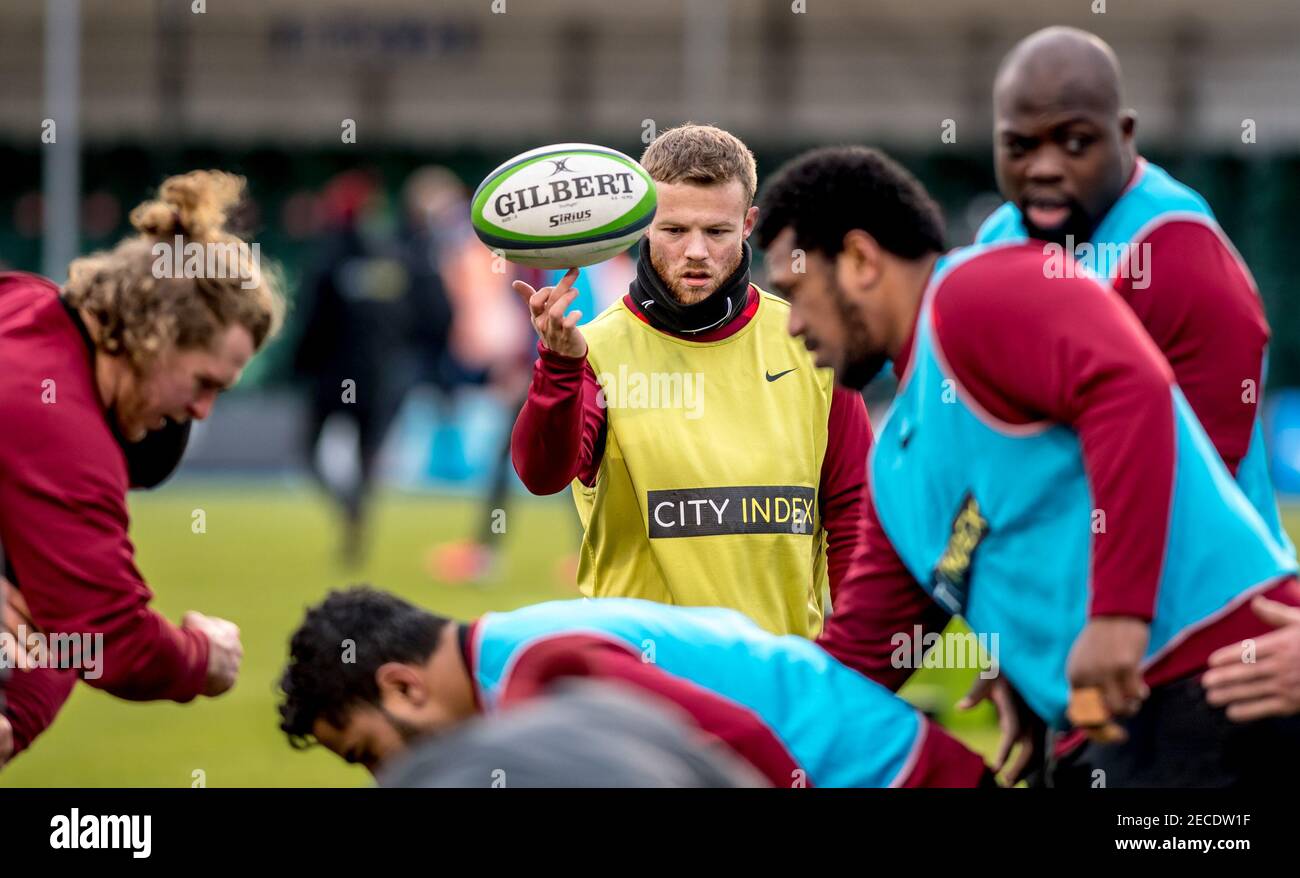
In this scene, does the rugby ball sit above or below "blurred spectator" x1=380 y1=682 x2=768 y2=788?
above

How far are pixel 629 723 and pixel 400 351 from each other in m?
12.2

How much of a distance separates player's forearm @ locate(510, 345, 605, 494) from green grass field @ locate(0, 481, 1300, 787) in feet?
9.04

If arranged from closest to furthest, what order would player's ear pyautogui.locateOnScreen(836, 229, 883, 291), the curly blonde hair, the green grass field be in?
player's ear pyautogui.locateOnScreen(836, 229, 883, 291) → the curly blonde hair → the green grass field

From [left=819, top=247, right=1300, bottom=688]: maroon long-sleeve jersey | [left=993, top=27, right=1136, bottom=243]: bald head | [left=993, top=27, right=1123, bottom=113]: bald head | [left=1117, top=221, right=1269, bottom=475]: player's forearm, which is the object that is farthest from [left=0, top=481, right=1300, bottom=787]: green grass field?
[left=819, top=247, right=1300, bottom=688]: maroon long-sleeve jersey

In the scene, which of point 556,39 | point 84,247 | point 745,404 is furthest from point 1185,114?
point 745,404

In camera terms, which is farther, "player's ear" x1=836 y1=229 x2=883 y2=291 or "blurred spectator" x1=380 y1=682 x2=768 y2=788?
"player's ear" x1=836 y1=229 x2=883 y2=291

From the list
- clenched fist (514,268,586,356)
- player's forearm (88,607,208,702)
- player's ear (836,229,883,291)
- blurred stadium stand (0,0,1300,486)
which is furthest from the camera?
blurred stadium stand (0,0,1300,486)

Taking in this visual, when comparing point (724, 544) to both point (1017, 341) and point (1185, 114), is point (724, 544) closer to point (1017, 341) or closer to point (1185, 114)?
point (1017, 341)

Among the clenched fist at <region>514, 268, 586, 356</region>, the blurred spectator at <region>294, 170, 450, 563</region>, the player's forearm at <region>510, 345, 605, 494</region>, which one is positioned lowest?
the blurred spectator at <region>294, 170, 450, 563</region>

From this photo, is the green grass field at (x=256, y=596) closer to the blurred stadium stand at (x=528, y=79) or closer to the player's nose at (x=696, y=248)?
the player's nose at (x=696, y=248)

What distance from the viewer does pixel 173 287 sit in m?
3.92

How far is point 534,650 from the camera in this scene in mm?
3242

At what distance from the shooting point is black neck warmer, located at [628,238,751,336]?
4488 millimetres

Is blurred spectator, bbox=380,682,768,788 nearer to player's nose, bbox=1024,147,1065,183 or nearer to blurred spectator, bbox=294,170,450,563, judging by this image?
player's nose, bbox=1024,147,1065,183
